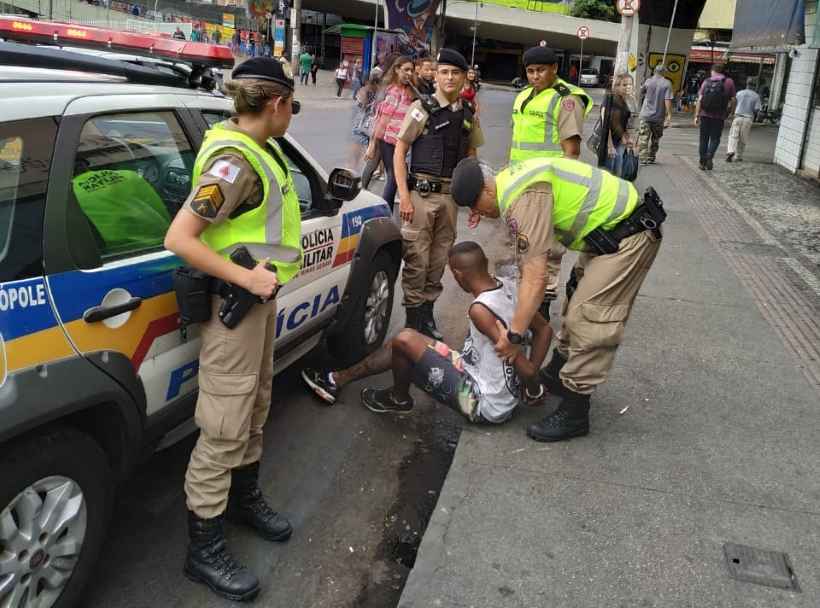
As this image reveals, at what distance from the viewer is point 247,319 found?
2566mm

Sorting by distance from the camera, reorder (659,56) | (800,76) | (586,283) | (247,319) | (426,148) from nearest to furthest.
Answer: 1. (247,319)
2. (586,283)
3. (426,148)
4. (800,76)
5. (659,56)

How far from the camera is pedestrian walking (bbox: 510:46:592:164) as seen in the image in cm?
523

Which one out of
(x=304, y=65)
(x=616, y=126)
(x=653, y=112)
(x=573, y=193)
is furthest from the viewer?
(x=304, y=65)

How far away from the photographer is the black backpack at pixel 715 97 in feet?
44.3

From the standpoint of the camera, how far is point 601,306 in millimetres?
3580

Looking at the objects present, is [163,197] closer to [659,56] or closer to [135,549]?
[135,549]

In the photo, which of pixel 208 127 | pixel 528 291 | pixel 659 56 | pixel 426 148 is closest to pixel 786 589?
pixel 528 291

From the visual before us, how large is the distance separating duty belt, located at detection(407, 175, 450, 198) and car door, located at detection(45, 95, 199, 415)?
2.14 meters

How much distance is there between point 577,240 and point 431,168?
1.71m

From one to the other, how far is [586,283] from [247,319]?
174cm

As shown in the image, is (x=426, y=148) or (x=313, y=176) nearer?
(x=313, y=176)

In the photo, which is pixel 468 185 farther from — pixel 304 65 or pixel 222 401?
pixel 304 65

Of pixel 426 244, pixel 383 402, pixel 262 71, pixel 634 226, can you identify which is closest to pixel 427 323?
pixel 426 244

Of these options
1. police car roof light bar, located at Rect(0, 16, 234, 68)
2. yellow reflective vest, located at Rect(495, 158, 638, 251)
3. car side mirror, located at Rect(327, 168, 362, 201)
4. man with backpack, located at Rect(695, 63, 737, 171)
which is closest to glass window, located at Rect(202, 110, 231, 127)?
police car roof light bar, located at Rect(0, 16, 234, 68)
